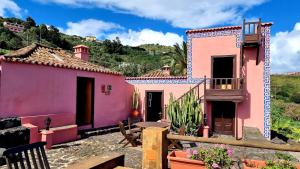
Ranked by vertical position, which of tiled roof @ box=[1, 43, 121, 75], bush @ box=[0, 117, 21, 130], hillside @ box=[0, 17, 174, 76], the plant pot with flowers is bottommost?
the plant pot with flowers

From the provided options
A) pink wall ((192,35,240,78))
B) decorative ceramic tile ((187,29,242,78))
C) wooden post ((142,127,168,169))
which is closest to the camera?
wooden post ((142,127,168,169))

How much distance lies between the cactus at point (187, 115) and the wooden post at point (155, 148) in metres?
7.74

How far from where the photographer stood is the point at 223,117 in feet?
40.2

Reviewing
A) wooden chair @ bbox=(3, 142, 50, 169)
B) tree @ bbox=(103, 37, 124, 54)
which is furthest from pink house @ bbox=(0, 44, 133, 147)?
tree @ bbox=(103, 37, 124, 54)

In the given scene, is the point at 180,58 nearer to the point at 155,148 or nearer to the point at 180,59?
the point at 180,59

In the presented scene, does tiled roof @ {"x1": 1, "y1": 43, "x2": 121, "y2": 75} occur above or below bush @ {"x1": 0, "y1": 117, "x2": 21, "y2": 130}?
above

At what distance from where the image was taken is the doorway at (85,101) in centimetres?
1144

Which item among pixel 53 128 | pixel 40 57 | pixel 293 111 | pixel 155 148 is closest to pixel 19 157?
pixel 155 148

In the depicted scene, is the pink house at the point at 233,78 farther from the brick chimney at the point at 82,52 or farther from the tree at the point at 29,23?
the tree at the point at 29,23

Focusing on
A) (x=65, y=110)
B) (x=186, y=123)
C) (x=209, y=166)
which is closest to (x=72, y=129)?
(x=65, y=110)

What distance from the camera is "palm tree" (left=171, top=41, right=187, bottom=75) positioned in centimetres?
1938

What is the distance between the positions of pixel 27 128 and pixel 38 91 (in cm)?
162

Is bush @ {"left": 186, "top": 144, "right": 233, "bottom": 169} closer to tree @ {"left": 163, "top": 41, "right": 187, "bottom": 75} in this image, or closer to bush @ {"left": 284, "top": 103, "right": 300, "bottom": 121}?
tree @ {"left": 163, "top": 41, "right": 187, "bottom": 75}

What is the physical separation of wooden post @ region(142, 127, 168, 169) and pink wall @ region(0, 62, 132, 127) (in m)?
5.76
